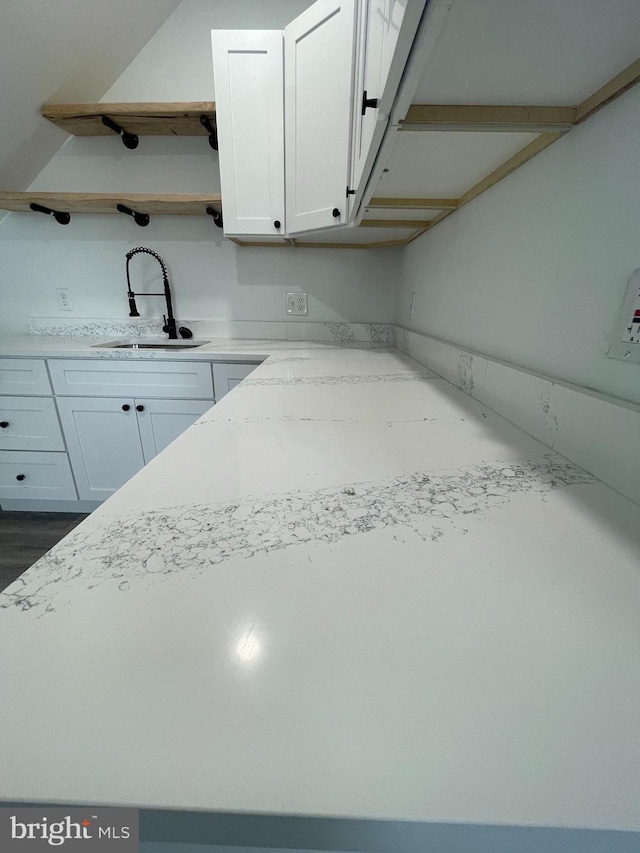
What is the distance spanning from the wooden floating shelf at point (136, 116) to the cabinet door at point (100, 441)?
3.94ft

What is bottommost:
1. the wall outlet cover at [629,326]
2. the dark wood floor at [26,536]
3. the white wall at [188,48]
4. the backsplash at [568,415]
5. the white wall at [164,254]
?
the dark wood floor at [26,536]

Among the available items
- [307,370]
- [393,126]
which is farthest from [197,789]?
[307,370]

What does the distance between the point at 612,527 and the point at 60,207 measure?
237 cm

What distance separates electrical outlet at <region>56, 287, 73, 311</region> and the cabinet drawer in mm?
875

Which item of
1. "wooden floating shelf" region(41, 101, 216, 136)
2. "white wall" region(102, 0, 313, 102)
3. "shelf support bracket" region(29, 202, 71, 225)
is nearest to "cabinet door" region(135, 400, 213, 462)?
"shelf support bracket" region(29, 202, 71, 225)

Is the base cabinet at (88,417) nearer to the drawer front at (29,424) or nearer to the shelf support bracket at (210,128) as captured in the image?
the drawer front at (29,424)

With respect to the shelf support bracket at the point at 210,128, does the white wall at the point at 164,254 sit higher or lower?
lower

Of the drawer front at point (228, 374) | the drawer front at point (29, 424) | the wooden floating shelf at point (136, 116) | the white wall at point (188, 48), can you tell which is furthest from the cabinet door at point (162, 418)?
the white wall at point (188, 48)

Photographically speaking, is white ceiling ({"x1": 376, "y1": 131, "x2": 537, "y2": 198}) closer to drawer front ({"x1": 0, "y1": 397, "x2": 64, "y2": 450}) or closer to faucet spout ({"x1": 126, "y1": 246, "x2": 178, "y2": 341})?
faucet spout ({"x1": 126, "y1": 246, "x2": 178, "y2": 341})

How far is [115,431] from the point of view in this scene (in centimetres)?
159

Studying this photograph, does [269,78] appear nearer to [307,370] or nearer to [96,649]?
[307,370]

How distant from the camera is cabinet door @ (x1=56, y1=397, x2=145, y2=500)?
1.54 meters

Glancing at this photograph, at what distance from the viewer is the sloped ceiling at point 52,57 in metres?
1.17

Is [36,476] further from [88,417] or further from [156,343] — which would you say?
[156,343]
